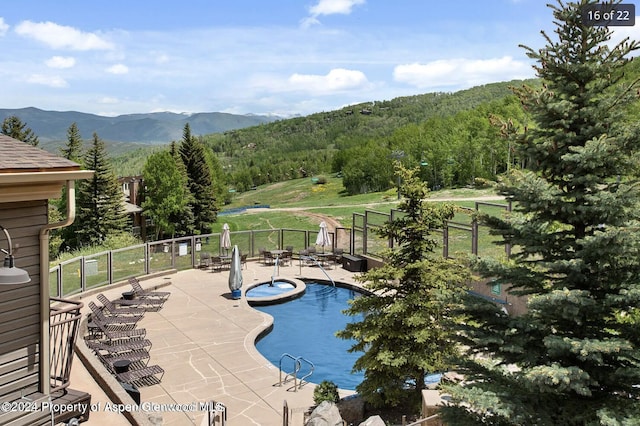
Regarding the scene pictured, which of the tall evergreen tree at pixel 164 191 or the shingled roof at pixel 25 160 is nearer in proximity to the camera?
the shingled roof at pixel 25 160

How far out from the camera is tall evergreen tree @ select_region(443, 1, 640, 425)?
199 inches

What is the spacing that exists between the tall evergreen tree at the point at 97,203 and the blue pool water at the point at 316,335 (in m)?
24.6

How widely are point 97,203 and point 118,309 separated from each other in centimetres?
2671

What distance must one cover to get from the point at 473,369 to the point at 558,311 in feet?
4.76

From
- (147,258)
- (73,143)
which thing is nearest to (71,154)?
(73,143)

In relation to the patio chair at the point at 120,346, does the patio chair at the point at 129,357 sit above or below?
below

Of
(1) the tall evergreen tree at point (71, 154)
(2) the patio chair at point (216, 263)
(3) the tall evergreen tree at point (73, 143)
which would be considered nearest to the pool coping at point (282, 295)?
(2) the patio chair at point (216, 263)

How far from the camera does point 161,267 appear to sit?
2006 cm

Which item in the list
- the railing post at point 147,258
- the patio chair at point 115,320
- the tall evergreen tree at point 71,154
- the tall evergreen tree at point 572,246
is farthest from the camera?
the tall evergreen tree at point 71,154

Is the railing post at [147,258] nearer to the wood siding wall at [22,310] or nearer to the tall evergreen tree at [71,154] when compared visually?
the wood siding wall at [22,310]

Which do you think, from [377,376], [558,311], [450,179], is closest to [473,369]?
[558,311]

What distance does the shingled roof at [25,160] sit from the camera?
5.83m

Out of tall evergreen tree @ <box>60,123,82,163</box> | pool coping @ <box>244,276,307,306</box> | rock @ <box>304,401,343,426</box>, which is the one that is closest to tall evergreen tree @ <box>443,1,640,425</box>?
rock @ <box>304,401,343,426</box>

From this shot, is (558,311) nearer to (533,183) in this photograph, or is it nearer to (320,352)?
(533,183)
